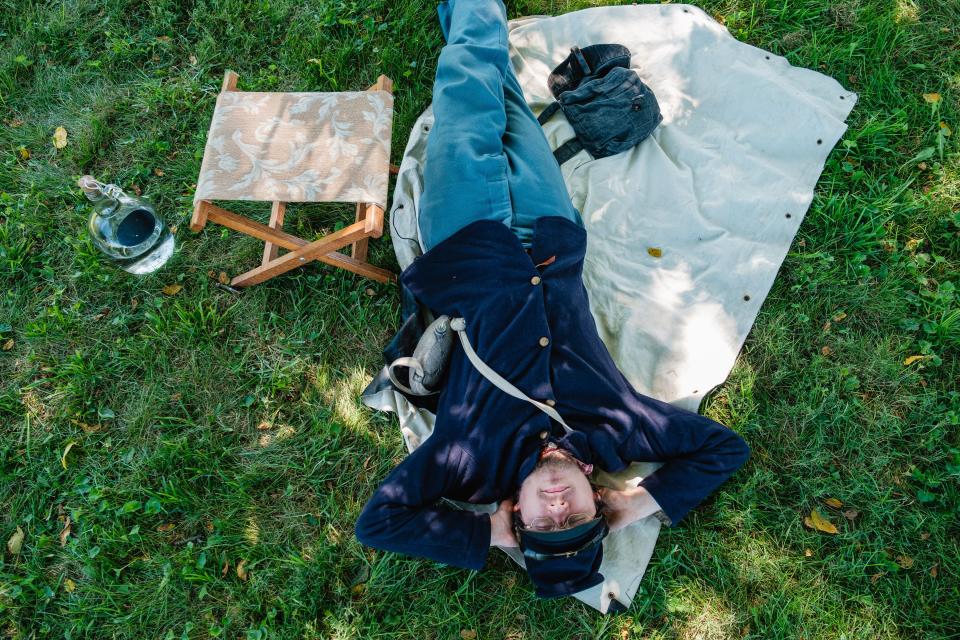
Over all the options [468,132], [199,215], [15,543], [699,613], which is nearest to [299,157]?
[199,215]

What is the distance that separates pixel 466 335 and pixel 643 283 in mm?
1366

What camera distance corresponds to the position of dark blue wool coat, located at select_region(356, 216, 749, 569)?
3.13 meters

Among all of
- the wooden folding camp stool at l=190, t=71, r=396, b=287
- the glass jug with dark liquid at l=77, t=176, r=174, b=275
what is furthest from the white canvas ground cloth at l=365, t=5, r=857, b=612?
the glass jug with dark liquid at l=77, t=176, r=174, b=275

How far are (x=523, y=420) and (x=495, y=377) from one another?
28 cm

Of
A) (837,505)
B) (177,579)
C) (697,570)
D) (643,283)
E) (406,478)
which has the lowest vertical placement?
(177,579)

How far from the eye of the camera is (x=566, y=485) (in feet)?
9.71

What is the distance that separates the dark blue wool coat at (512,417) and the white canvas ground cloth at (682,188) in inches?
15.5

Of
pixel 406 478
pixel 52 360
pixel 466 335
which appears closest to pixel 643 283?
pixel 466 335

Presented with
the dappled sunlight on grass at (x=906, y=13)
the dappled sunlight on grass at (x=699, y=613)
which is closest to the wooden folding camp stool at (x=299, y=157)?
the dappled sunlight on grass at (x=699, y=613)

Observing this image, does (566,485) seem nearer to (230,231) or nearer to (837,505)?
(837,505)

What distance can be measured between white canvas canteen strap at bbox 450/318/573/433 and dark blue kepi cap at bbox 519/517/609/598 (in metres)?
0.54

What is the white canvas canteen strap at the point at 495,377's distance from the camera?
123 inches

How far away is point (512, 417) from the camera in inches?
125

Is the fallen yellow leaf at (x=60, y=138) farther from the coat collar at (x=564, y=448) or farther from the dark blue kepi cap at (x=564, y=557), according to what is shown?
the dark blue kepi cap at (x=564, y=557)
